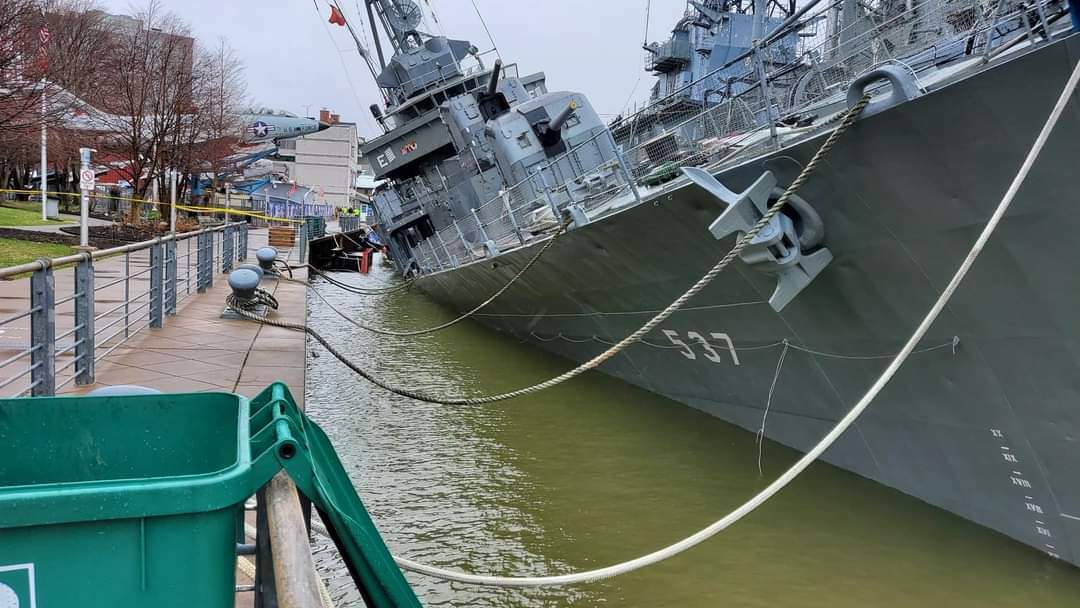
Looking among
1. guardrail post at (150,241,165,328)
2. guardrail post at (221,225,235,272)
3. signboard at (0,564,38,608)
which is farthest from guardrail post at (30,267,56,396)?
guardrail post at (221,225,235,272)

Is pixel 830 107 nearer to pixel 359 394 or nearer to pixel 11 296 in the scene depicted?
pixel 359 394

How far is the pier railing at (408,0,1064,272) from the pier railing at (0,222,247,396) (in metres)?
4.20

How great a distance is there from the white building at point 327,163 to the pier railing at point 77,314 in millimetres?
55776

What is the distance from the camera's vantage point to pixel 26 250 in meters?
14.6

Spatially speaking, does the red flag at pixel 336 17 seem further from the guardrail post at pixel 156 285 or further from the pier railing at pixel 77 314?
the guardrail post at pixel 156 285

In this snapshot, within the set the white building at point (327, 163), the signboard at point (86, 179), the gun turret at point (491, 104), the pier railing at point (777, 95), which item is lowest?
the signboard at point (86, 179)

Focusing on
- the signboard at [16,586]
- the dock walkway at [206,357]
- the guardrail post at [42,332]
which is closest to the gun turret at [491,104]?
the dock walkway at [206,357]

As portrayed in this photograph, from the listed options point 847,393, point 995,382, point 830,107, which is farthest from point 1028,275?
point 830,107

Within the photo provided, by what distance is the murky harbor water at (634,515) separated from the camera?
15.4 feet

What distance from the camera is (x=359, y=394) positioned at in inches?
376

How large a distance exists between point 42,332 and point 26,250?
38.6ft

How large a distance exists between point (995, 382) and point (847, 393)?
122 cm

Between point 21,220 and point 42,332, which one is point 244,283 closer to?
point 42,332

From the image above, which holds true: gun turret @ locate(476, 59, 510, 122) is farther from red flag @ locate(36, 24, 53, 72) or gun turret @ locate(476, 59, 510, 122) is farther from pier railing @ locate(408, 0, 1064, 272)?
red flag @ locate(36, 24, 53, 72)
